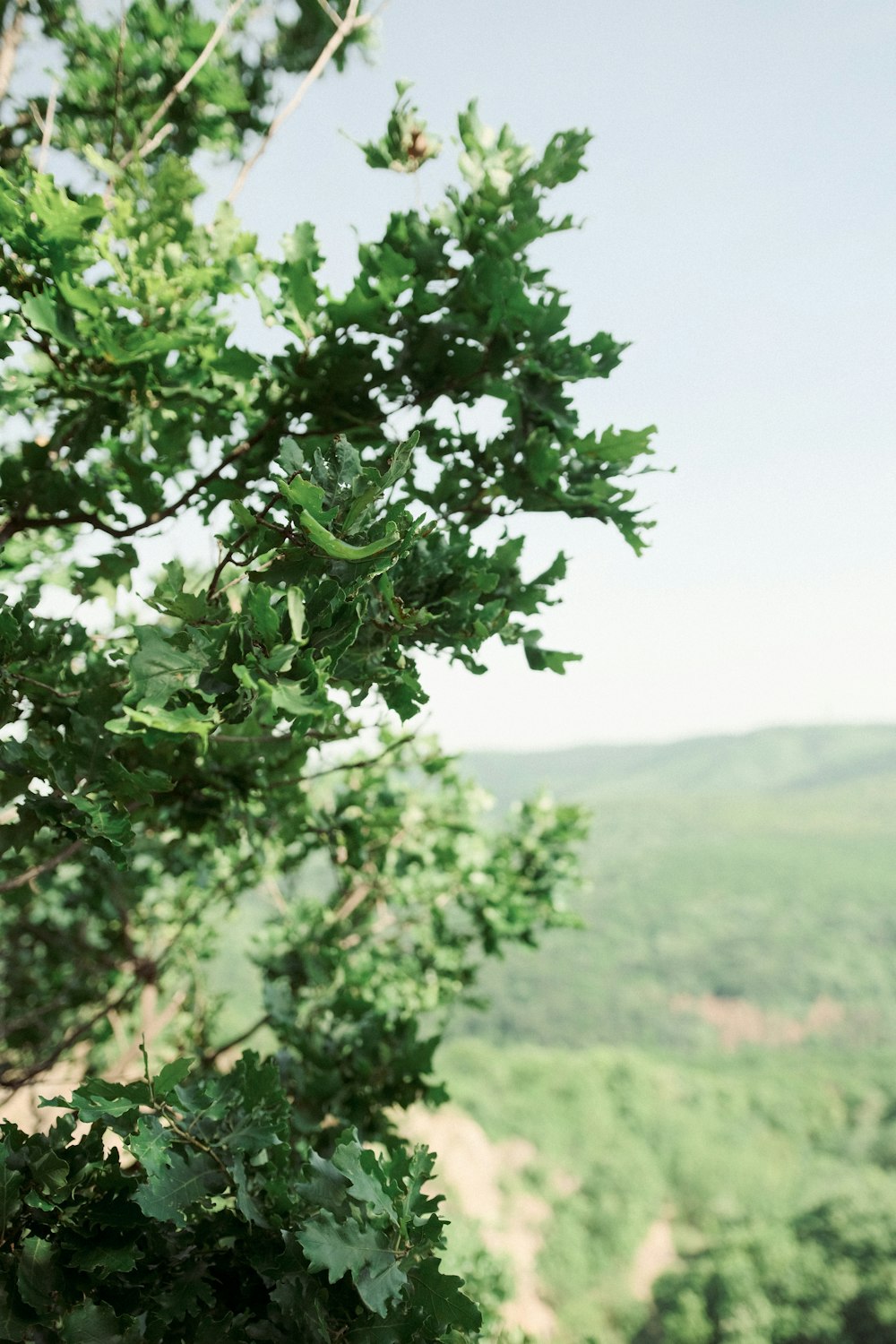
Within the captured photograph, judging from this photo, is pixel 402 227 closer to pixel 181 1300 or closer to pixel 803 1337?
pixel 181 1300

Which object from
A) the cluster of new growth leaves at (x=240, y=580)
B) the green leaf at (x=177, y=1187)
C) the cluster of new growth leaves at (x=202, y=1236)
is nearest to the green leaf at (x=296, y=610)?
the cluster of new growth leaves at (x=240, y=580)

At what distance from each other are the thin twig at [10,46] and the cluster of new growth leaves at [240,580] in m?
0.07

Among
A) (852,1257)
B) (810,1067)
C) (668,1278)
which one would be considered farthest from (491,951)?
(810,1067)

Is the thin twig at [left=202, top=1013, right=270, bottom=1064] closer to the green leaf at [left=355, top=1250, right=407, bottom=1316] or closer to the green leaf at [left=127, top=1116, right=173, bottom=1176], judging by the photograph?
the green leaf at [left=127, top=1116, right=173, bottom=1176]

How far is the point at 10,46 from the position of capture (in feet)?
13.0

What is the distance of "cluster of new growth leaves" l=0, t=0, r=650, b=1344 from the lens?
1948 millimetres

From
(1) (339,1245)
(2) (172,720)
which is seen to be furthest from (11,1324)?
(2) (172,720)

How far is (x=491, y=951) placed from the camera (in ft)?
19.9

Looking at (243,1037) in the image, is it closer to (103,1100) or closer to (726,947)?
(103,1100)

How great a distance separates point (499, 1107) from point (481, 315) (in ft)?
260

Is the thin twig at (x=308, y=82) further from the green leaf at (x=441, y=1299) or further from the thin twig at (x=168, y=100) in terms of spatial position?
the green leaf at (x=441, y=1299)

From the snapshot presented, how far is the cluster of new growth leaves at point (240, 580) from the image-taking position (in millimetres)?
1948

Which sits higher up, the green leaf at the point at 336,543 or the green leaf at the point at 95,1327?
→ the green leaf at the point at 336,543

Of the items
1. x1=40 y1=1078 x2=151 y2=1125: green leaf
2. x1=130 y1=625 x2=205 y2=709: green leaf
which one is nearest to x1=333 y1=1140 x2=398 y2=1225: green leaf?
x1=40 y1=1078 x2=151 y2=1125: green leaf
